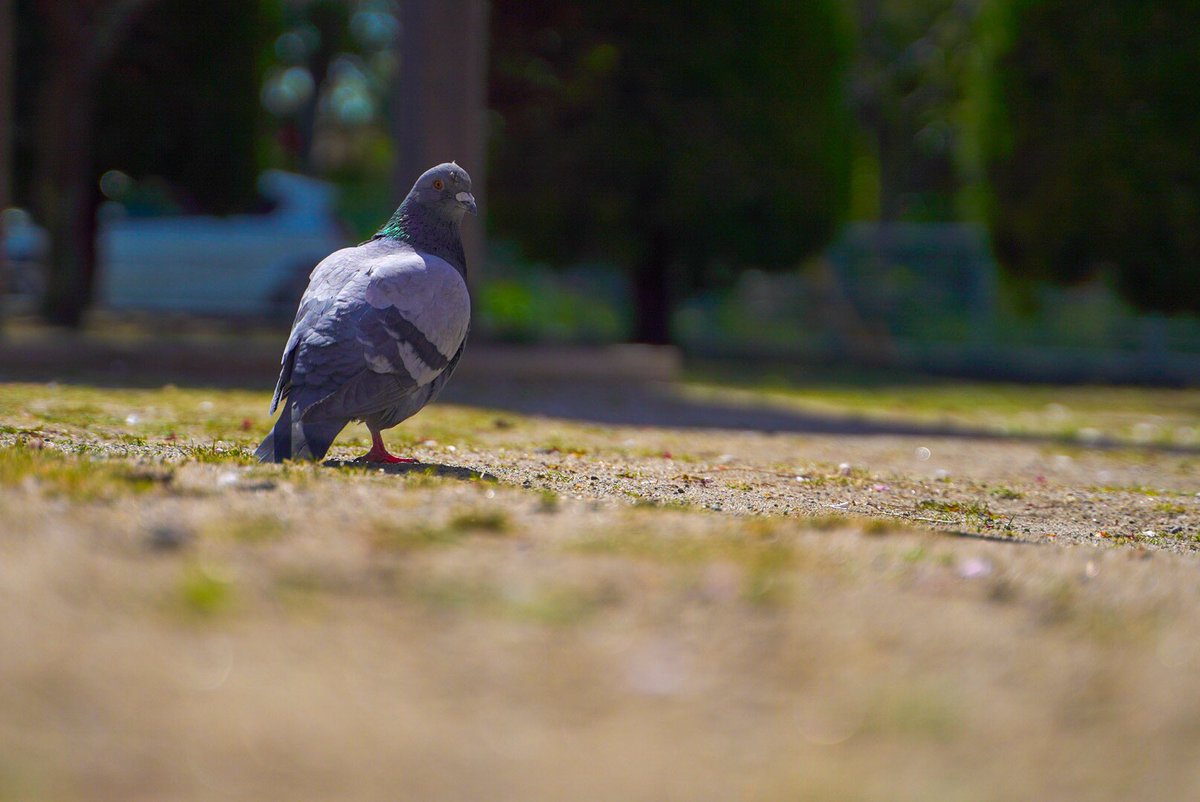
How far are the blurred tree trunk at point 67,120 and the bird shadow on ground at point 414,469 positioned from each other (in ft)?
23.5

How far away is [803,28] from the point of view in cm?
1326

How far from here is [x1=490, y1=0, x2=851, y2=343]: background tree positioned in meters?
12.7

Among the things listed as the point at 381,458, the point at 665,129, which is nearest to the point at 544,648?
the point at 381,458

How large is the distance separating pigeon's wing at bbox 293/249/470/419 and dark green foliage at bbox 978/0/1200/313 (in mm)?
9287

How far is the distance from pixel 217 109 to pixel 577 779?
12560 mm

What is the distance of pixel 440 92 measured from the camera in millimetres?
9242

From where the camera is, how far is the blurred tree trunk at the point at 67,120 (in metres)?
10.4

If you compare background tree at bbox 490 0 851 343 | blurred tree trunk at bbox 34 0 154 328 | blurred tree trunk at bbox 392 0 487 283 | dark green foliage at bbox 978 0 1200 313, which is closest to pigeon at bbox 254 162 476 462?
blurred tree trunk at bbox 392 0 487 283

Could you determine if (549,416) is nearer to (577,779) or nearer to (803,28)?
(577,779)

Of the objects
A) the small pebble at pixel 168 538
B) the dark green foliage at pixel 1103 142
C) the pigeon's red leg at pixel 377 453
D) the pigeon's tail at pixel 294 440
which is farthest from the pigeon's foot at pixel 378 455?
the dark green foliage at pixel 1103 142

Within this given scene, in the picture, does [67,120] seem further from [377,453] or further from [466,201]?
[377,453]

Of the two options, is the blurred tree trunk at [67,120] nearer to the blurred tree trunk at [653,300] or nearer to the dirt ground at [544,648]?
the blurred tree trunk at [653,300]

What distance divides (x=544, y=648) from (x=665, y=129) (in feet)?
35.4

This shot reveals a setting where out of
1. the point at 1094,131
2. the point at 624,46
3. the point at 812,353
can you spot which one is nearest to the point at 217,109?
the point at 624,46
